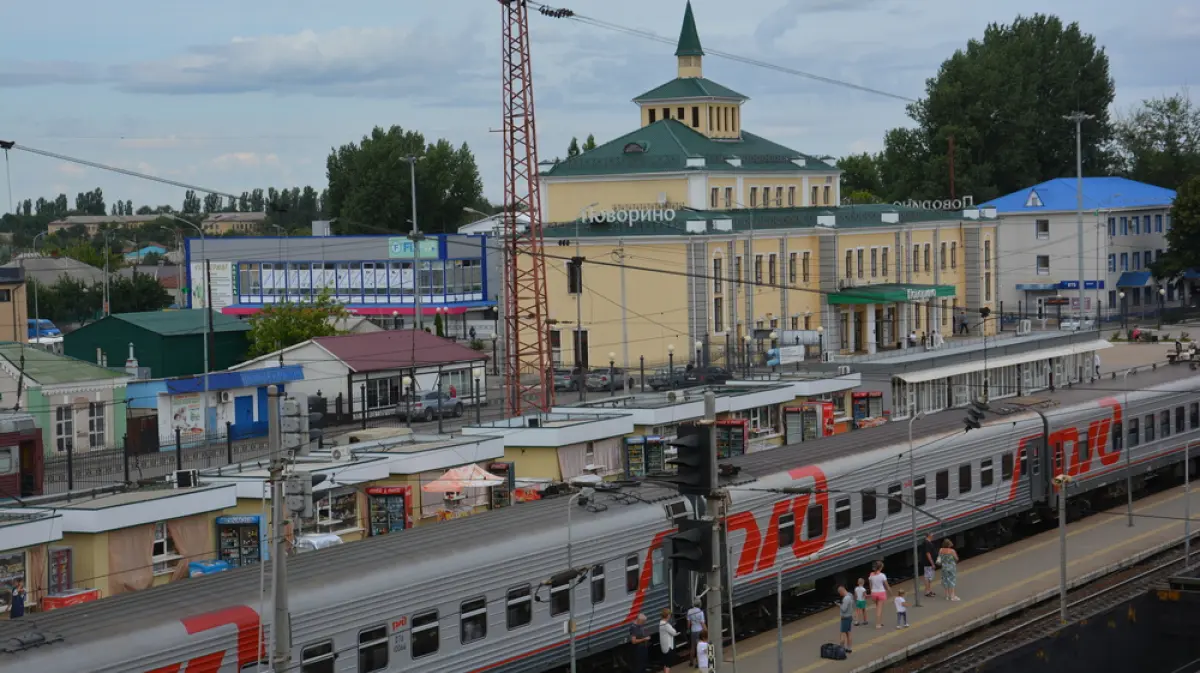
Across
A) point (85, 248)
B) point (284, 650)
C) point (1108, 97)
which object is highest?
point (1108, 97)

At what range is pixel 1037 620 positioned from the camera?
99.5 feet

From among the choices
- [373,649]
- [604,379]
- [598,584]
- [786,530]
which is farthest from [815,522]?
[604,379]

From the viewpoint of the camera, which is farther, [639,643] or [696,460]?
[639,643]

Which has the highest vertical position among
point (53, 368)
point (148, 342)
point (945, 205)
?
point (945, 205)

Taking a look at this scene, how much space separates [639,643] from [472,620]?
3.87 m

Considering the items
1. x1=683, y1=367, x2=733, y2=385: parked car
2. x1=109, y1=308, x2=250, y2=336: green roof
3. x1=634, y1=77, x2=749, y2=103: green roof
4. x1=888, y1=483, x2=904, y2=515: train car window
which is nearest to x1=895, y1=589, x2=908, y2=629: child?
x1=888, y1=483, x2=904, y2=515: train car window

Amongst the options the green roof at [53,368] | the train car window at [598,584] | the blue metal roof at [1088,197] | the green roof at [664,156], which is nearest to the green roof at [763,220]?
the green roof at [664,156]

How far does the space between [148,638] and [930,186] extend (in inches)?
3962

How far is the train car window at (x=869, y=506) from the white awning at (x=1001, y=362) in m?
19.9

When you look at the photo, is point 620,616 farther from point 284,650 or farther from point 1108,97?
point 1108,97

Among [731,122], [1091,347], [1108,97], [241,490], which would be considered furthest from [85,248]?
[241,490]

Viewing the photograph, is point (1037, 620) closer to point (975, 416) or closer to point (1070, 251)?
point (975, 416)

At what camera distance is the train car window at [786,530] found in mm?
29734

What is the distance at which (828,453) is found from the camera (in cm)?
3288
